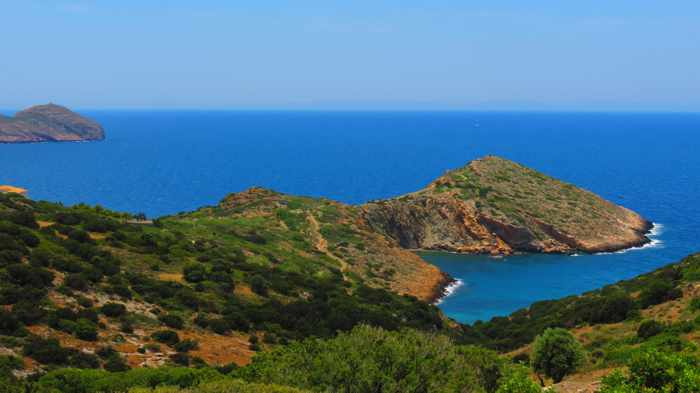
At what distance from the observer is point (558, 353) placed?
3184 cm

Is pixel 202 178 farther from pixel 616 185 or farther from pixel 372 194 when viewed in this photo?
pixel 616 185

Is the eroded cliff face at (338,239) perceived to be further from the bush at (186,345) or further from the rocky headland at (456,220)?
the bush at (186,345)

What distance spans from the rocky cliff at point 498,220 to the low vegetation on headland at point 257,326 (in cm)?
3035

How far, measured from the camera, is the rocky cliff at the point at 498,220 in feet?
343

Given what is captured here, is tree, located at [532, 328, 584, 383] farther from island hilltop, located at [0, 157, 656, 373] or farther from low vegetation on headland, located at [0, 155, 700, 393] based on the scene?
island hilltop, located at [0, 157, 656, 373]

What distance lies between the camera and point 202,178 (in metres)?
196

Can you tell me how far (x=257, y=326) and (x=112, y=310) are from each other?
33.4 feet

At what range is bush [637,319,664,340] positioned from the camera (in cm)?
3584

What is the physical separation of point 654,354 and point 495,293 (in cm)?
6382

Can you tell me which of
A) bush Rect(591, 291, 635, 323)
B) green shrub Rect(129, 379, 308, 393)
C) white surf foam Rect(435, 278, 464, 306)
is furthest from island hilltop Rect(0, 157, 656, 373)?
green shrub Rect(129, 379, 308, 393)

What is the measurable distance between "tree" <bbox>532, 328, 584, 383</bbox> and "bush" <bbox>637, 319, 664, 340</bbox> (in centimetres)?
670

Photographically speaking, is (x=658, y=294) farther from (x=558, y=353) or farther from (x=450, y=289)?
(x=450, y=289)

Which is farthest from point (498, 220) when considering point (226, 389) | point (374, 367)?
point (226, 389)

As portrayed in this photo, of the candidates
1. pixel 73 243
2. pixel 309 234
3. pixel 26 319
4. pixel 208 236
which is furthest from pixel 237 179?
pixel 26 319
